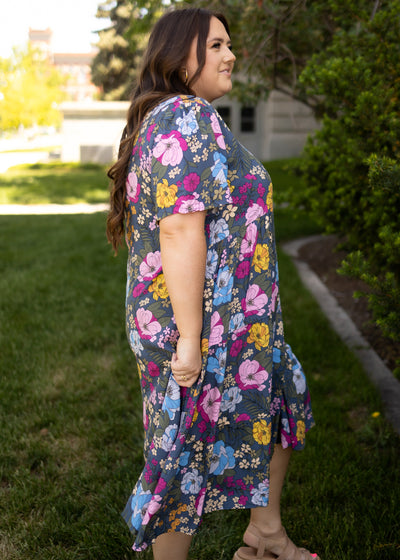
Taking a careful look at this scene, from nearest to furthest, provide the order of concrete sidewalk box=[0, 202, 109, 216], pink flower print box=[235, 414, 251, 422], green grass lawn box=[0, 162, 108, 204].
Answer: pink flower print box=[235, 414, 251, 422] < concrete sidewalk box=[0, 202, 109, 216] < green grass lawn box=[0, 162, 108, 204]

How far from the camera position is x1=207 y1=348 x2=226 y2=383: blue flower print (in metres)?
1.65

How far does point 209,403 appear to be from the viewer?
5.54 feet

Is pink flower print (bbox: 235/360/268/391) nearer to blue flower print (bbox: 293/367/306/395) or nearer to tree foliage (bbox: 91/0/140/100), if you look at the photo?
blue flower print (bbox: 293/367/306/395)

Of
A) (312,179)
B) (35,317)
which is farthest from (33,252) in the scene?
(312,179)

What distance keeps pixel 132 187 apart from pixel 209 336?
0.50 metres

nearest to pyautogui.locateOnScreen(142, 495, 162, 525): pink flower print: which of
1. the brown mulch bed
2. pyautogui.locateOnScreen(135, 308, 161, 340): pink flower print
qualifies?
pyautogui.locateOnScreen(135, 308, 161, 340): pink flower print

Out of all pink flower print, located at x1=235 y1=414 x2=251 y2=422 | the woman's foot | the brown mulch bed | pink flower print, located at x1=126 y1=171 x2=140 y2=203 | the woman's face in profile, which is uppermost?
the woman's face in profile

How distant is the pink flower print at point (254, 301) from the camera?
1.72m

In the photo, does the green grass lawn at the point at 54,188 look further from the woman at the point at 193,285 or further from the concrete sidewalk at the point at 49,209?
the woman at the point at 193,285

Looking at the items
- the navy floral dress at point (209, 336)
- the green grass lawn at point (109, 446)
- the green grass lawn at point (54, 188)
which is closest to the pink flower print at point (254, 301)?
the navy floral dress at point (209, 336)

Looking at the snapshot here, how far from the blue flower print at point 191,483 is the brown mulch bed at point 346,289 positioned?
1291mm

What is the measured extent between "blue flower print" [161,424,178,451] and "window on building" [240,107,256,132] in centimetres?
2324

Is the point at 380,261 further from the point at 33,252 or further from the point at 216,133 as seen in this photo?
the point at 33,252

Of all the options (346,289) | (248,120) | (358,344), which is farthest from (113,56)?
(358,344)
